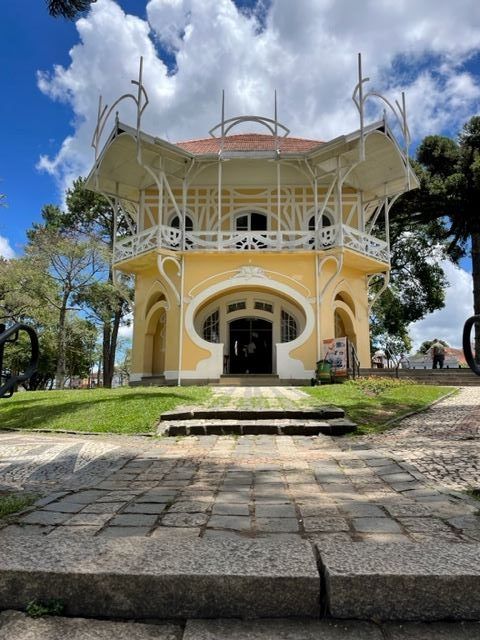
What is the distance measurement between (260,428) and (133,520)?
475 cm

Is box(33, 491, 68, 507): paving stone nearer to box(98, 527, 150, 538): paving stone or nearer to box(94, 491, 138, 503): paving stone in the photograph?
box(94, 491, 138, 503): paving stone

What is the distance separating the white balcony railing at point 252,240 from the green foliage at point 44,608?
15831 millimetres

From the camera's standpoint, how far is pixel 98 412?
956cm

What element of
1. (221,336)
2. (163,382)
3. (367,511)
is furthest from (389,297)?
(367,511)

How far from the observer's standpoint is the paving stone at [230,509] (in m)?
3.37

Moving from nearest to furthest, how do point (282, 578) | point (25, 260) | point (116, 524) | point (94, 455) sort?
point (282, 578) → point (116, 524) → point (94, 455) → point (25, 260)

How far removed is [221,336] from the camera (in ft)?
63.5

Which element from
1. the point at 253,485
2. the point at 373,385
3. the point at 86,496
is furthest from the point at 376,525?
the point at 373,385

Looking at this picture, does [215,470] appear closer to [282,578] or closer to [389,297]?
[282,578]

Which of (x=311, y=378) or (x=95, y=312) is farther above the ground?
(x=95, y=312)

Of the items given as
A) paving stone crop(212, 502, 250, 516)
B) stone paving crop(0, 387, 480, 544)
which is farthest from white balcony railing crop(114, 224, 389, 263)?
paving stone crop(212, 502, 250, 516)

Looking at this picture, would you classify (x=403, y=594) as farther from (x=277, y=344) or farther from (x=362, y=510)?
(x=277, y=344)

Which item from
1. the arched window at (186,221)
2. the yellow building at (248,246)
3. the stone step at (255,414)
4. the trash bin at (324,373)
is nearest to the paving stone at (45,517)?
the stone step at (255,414)

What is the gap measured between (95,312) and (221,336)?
34.6ft
